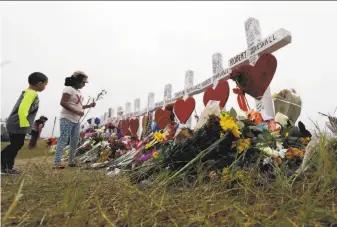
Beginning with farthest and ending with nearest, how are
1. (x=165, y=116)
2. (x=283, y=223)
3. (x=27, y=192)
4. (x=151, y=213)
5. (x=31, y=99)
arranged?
(x=165, y=116) → (x=31, y=99) → (x=27, y=192) → (x=151, y=213) → (x=283, y=223)

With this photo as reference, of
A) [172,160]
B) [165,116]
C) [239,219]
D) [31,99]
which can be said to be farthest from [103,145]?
[239,219]

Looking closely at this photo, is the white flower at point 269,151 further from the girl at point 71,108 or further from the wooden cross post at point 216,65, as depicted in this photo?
the wooden cross post at point 216,65

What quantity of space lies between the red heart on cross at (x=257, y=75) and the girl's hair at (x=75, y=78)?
182 centimetres

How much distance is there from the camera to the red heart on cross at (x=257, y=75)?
2270 millimetres

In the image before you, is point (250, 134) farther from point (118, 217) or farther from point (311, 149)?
point (118, 217)

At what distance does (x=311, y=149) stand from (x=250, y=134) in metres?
0.40

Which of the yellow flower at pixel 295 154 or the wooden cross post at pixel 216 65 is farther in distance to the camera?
the wooden cross post at pixel 216 65

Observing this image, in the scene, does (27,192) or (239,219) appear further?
(27,192)

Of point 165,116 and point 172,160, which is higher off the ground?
point 165,116

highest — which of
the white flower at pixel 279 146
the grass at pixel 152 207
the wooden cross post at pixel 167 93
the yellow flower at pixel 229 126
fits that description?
the wooden cross post at pixel 167 93

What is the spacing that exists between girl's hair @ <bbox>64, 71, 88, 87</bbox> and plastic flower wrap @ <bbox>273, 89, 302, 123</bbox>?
2.11m

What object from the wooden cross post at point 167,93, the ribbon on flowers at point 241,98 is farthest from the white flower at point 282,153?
the wooden cross post at point 167,93

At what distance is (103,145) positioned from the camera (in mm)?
4426

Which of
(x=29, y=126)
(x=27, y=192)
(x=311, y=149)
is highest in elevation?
(x=29, y=126)
